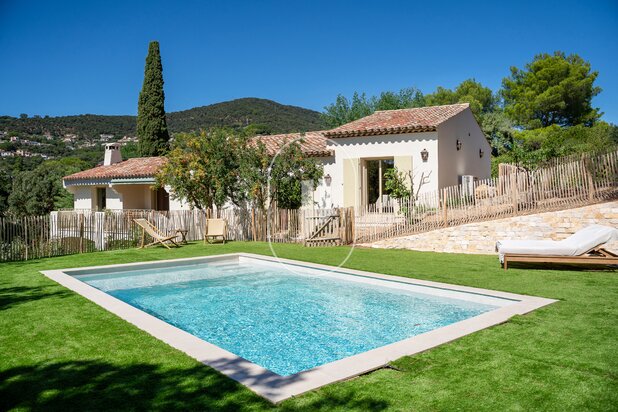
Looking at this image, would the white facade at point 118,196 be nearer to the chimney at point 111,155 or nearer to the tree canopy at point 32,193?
the tree canopy at point 32,193

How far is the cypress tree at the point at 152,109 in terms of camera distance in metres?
34.4

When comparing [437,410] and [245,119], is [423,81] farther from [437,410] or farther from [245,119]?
[437,410]

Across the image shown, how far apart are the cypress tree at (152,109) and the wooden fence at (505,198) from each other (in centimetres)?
2316

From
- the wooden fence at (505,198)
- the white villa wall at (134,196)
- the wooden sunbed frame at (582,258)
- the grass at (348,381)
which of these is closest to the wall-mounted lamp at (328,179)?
the wooden fence at (505,198)

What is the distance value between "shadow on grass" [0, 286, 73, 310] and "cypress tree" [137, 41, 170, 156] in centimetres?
2689

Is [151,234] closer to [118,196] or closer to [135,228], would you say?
[135,228]

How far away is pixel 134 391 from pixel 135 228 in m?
14.3

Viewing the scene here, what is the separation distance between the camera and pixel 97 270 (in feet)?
36.3

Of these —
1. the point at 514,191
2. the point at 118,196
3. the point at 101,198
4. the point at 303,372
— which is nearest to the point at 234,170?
the point at 514,191

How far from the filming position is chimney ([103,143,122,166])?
31859 millimetres

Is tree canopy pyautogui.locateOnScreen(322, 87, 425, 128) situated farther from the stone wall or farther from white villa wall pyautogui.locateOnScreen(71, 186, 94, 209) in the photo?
the stone wall

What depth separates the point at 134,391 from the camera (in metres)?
3.77

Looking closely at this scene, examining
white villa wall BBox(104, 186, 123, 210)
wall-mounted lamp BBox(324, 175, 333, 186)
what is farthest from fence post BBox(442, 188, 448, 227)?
white villa wall BBox(104, 186, 123, 210)

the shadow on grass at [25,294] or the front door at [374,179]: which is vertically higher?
the front door at [374,179]
